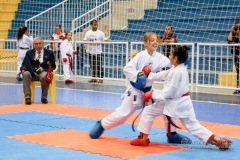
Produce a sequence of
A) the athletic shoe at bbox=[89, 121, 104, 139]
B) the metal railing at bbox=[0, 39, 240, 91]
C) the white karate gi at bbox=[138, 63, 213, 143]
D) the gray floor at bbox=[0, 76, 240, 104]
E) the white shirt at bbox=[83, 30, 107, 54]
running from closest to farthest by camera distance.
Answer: the white karate gi at bbox=[138, 63, 213, 143]
the athletic shoe at bbox=[89, 121, 104, 139]
the gray floor at bbox=[0, 76, 240, 104]
the metal railing at bbox=[0, 39, 240, 91]
the white shirt at bbox=[83, 30, 107, 54]

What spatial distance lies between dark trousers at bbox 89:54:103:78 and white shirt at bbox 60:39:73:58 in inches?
25.3

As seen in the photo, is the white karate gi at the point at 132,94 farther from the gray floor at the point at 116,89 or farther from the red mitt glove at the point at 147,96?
the gray floor at the point at 116,89

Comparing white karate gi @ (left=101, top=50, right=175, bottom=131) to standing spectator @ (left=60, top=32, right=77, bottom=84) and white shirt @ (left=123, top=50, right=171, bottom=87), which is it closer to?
white shirt @ (left=123, top=50, right=171, bottom=87)

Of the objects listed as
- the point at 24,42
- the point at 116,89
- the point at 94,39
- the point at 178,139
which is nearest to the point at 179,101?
the point at 178,139

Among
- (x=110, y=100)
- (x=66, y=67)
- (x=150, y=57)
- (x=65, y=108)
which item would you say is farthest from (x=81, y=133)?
(x=66, y=67)

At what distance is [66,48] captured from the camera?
1570cm

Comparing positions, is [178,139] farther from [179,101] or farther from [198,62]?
[198,62]

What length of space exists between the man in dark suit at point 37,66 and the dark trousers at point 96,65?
14.8ft

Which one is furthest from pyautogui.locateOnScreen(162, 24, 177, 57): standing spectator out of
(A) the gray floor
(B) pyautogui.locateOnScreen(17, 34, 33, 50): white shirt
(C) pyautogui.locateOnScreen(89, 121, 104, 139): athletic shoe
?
(C) pyautogui.locateOnScreen(89, 121, 104, 139): athletic shoe

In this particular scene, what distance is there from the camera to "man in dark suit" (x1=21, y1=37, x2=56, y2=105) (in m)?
10.8

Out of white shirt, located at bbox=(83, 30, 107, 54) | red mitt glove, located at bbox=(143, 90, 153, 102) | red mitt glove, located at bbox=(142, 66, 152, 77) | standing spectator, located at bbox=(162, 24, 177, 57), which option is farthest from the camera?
white shirt, located at bbox=(83, 30, 107, 54)

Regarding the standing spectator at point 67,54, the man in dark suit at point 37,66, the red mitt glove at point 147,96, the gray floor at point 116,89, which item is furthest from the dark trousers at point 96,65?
the red mitt glove at point 147,96

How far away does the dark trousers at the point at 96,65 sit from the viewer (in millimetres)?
15489

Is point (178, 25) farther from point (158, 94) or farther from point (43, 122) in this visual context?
point (158, 94)
